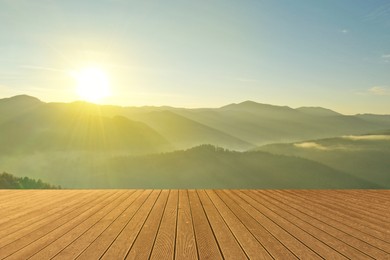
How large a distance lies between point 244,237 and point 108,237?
1413mm

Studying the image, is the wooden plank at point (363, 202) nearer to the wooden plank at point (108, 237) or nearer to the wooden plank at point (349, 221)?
the wooden plank at point (349, 221)

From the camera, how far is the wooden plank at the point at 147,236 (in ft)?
10.1

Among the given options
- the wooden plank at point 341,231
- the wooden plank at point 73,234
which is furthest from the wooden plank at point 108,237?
the wooden plank at point 341,231

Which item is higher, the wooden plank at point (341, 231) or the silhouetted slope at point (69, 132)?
the silhouetted slope at point (69, 132)

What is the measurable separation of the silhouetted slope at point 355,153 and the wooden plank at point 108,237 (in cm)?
9993

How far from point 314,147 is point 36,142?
342 feet

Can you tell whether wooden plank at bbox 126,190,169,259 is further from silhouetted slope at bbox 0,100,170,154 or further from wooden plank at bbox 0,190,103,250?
silhouetted slope at bbox 0,100,170,154

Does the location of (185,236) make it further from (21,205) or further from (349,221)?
(21,205)

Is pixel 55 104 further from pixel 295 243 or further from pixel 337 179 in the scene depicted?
pixel 295 243

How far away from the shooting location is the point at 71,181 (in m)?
105

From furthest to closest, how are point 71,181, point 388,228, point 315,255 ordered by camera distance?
point 71,181 < point 388,228 < point 315,255

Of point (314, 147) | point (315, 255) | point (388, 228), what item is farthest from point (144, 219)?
point (314, 147)

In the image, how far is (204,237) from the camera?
12.2ft

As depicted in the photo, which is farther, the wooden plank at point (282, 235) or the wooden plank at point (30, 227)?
the wooden plank at point (30, 227)
